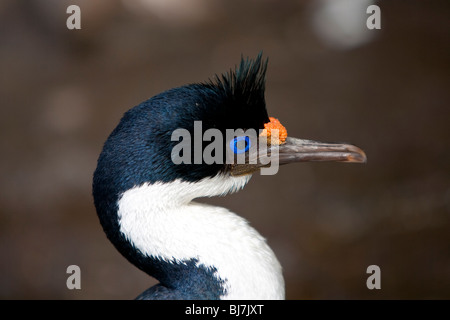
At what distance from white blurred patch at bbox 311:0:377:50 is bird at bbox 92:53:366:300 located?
389 cm

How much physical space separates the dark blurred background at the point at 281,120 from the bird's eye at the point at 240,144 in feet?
7.36

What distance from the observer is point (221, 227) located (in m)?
1.84

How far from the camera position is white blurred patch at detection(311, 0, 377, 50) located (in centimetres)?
550

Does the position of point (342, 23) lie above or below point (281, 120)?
above

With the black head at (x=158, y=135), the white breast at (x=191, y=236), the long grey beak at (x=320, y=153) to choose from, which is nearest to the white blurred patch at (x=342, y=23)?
the long grey beak at (x=320, y=153)

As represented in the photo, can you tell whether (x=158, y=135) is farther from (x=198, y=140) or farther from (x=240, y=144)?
(x=240, y=144)

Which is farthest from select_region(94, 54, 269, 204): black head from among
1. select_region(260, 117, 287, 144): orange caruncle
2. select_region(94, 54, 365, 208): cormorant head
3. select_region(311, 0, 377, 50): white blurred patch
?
select_region(311, 0, 377, 50): white blurred patch

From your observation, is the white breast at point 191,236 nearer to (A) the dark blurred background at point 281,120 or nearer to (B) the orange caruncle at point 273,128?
(B) the orange caruncle at point 273,128

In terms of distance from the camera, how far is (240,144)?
1.92 meters

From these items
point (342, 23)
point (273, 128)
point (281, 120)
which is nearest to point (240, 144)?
point (273, 128)

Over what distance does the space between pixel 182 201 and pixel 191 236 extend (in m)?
0.14

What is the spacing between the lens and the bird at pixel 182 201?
1.75 meters

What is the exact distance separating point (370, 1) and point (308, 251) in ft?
10.3
